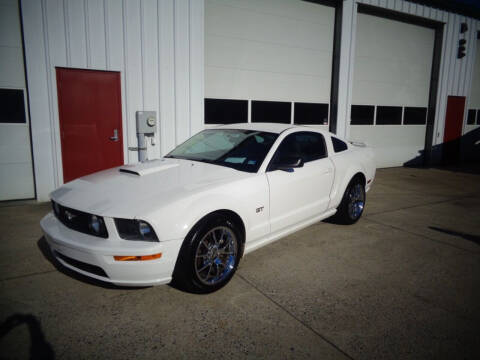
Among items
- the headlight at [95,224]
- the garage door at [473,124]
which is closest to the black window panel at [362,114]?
the garage door at [473,124]

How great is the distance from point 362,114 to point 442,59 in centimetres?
392

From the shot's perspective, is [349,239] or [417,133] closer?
[349,239]

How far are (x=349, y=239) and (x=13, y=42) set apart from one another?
6376 mm

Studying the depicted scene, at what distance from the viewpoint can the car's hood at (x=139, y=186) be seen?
2777 mm

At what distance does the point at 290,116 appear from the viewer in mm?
9344

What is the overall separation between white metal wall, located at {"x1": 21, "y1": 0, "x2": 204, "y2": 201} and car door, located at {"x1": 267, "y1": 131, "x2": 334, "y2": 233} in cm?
372

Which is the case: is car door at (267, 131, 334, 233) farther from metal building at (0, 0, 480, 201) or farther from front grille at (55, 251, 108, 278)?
metal building at (0, 0, 480, 201)

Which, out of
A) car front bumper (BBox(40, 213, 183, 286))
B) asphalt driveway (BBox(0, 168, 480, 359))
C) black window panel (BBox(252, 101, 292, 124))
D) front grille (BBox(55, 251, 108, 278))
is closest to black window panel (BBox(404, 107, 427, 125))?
black window panel (BBox(252, 101, 292, 124))

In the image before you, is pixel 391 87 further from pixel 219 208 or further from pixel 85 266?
pixel 85 266

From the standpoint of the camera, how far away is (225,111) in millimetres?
8203

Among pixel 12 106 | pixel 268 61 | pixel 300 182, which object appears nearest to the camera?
pixel 300 182

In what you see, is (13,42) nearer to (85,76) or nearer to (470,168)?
(85,76)

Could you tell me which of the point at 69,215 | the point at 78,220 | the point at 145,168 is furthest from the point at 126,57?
the point at 78,220

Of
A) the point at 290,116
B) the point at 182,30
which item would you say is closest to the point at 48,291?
the point at 182,30
